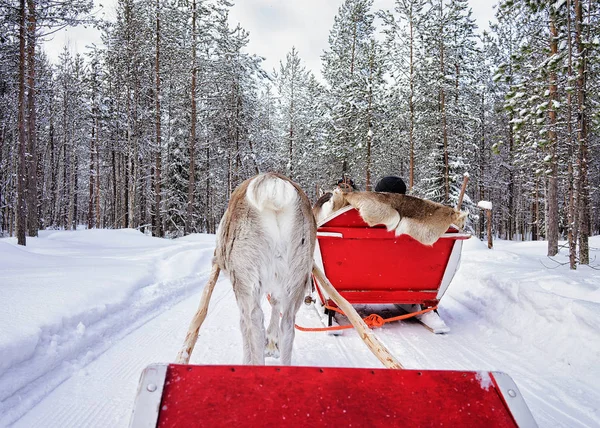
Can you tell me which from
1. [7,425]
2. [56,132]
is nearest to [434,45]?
[7,425]

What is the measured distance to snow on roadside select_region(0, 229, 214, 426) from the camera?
253 centimetres

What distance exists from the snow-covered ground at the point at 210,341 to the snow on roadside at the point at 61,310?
0.04 feet

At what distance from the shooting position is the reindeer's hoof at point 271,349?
299 centimetres

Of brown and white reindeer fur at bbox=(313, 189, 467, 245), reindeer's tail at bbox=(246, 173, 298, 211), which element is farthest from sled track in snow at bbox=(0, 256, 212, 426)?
brown and white reindeer fur at bbox=(313, 189, 467, 245)

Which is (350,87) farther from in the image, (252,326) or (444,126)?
(252,326)

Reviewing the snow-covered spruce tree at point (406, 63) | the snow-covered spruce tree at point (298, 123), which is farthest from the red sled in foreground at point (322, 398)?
the snow-covered spruce tree at point (298, 123)

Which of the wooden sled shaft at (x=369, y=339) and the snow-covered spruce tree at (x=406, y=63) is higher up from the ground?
the snow-covered spruce tree at (x=406, y=63)

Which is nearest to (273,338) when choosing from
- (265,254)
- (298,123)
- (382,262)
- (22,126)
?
(265,254)

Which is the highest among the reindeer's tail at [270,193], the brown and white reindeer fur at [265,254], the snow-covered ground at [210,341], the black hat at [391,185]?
the black hat at [391,185]

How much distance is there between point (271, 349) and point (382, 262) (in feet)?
5.46

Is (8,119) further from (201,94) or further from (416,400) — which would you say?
(416,400)

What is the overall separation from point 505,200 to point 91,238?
3623cm

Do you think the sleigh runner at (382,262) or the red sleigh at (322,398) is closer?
the red sleigh at (322,398)

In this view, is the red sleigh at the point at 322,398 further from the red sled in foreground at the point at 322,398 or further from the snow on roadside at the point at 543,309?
the snow on roadside at the point at 543,309
